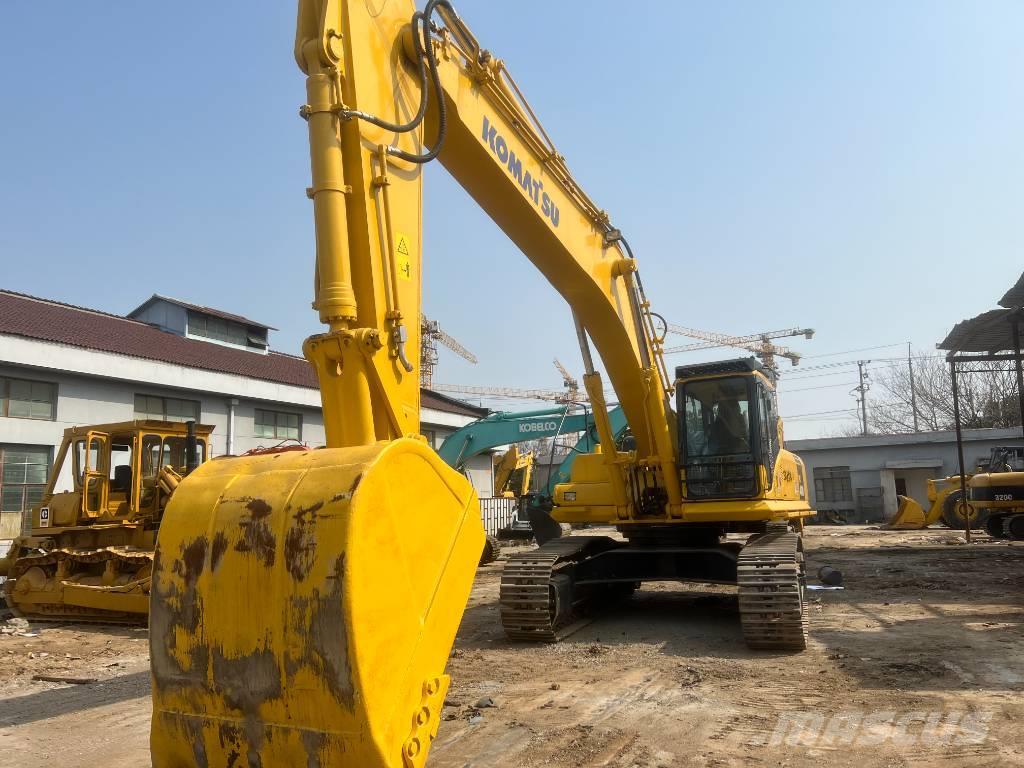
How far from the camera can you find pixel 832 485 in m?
38.4

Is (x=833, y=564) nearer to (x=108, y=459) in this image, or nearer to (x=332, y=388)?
(x=108, y=459)

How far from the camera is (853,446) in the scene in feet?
126

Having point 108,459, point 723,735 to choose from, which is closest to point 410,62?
point 723,735

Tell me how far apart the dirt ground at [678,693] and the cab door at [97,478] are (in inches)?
66.5

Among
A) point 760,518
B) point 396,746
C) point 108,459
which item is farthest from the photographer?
point 108,459

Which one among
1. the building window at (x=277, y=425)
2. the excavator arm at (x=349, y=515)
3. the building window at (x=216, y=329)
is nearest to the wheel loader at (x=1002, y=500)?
the building window at (x=277, y=425)

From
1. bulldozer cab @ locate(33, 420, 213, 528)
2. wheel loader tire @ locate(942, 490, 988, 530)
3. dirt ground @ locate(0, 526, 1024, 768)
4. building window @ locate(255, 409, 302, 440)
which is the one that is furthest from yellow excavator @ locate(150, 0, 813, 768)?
wheel loader tire @ locate(942, 490, 988, 530)

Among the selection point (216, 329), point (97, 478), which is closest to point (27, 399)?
point (97, 478)

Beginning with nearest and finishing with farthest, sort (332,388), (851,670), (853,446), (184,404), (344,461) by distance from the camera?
(344,461), (332,388), (851,670), (184,404), (853,446)

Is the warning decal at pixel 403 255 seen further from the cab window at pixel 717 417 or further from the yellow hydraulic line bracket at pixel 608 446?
the cab window at pixel 717 417

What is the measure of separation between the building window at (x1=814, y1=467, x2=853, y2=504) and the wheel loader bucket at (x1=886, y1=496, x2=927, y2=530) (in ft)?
35.9

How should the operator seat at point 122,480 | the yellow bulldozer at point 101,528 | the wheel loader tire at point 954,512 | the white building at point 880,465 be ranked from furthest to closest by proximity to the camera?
the white building at point 880,465, the wheel loader tire at point 954,512, the operator seat at point 122,480, the yellow bulldozer at point 101,528

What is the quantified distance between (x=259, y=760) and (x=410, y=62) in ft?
12.7

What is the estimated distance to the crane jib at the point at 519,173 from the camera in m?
6.04
